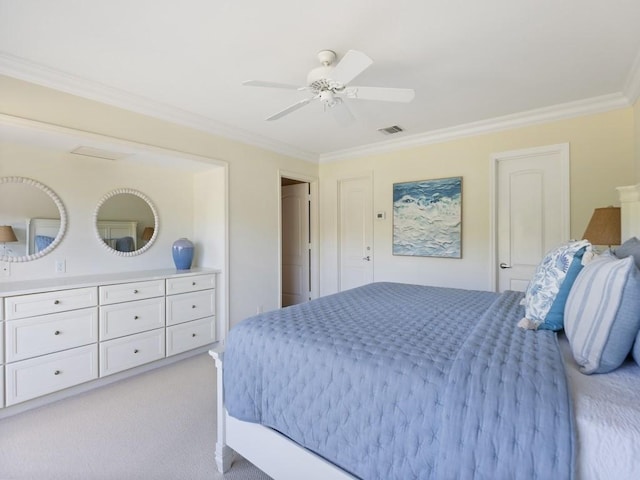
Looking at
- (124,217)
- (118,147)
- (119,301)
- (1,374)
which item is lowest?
(1,374)

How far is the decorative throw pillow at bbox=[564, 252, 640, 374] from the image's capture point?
3.31 ft

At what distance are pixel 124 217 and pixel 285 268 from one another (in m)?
2.60

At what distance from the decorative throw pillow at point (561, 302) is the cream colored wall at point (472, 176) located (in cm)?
196

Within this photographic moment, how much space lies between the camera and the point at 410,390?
1.07 meters

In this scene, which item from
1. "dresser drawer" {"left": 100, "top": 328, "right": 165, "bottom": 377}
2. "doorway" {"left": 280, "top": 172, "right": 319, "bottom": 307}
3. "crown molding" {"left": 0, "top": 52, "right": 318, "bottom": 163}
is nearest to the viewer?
"crown molding" {"left": 0, "top": 52, "right": 318, "bottom": 163}

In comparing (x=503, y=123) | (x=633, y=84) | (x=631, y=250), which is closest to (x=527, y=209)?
(x=503, y=123)

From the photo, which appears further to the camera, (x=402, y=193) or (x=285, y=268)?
(x=285, y=268)

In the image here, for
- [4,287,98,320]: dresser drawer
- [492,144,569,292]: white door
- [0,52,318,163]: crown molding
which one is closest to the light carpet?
[4,287,98,320]: dresser drawer

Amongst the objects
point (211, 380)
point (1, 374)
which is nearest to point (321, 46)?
point (211, 380)

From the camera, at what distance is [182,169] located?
3.54 m

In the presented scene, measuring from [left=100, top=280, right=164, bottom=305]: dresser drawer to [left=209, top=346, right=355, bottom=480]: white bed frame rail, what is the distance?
1.48 meters

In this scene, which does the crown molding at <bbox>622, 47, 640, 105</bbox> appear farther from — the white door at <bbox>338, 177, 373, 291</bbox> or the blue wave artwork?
the white door at <bbox>338, 177, 373, 291</bbox>

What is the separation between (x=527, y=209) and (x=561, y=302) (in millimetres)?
2162

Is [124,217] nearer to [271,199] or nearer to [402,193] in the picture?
[271,199]
